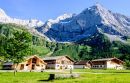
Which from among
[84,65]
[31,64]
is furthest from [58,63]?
[84,65]

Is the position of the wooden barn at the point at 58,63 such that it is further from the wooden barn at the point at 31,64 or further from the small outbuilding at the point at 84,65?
the small outbuilding at the point at 84,65

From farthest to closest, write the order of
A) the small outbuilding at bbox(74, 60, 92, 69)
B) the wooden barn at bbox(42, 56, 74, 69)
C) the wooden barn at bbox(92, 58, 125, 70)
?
the small outbuilding at bbox(74, 60, 92, 69) → the wooden barn at bbox(92, 58, 125, 70) → the wooden barn at bbox(42, 56, 74, 69)

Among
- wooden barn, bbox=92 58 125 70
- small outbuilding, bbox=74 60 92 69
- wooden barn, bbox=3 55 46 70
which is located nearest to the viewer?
A: wooden barn, bbox=3 55 46 70

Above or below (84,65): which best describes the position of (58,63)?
above

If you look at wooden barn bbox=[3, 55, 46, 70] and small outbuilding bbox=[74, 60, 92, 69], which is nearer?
wooden barn bbox=[3, 55, 46, 70]

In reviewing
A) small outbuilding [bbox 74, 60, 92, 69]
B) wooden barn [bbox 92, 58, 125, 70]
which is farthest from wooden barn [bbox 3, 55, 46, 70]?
wooden barn [bbox 92, 58, 125, 70]

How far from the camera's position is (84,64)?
105 metres

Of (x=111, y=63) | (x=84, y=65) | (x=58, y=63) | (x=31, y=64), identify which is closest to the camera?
(x=31, y=64)

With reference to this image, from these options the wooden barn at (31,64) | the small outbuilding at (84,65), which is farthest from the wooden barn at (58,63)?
the small outbuilding at (84,65)

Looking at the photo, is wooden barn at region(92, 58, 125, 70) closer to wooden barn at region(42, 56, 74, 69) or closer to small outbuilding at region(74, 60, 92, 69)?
small outbuilding at region(74, 60, 92, 69)

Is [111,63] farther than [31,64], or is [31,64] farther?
[111,63]

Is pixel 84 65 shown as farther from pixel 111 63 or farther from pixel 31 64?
pixel 31 64

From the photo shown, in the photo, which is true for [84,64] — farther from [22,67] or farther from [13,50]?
[13,50]

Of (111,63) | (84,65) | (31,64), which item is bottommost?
(84,65)
